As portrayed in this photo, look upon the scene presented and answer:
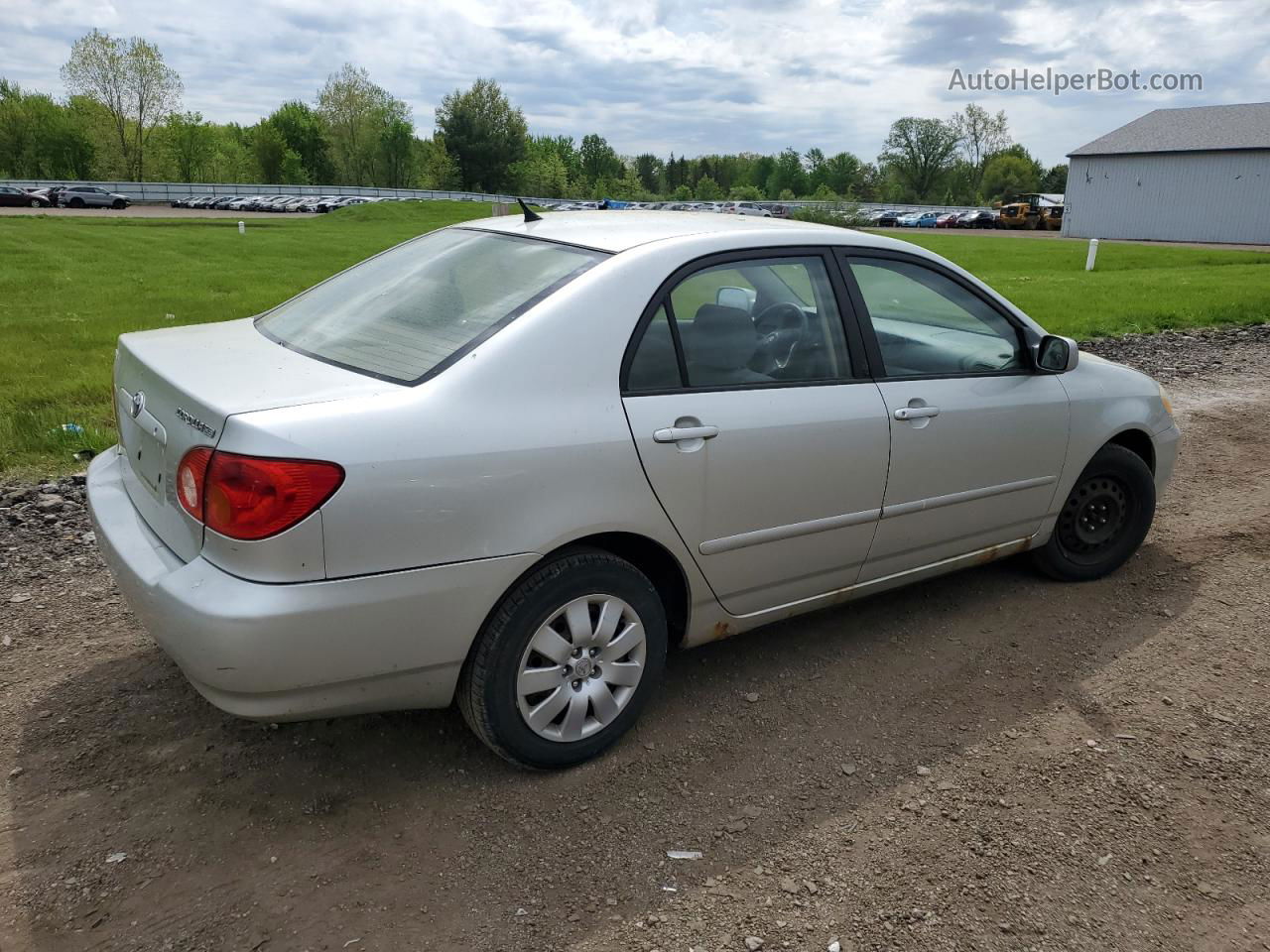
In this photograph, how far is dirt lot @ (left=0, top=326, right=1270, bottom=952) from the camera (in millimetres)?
2541

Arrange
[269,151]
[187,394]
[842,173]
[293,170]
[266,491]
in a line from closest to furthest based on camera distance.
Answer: [266,491], [187,394], [293,170], [269,151], [842,173]

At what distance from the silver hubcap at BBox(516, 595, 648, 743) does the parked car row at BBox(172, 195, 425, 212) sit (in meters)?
53.8

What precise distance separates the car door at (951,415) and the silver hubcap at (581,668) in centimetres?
115

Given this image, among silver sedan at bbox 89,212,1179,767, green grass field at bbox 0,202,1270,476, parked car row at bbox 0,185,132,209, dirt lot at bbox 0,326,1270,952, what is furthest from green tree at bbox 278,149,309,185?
silver sedan at bbox 89,212,1179,767

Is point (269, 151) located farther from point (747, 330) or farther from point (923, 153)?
point (747, 330)

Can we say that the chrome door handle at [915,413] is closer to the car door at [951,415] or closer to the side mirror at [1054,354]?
the car door at [951,415]

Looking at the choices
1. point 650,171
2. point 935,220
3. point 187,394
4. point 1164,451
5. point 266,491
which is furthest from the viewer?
point 650,171

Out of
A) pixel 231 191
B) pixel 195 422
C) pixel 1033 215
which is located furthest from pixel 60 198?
pixel 195 422

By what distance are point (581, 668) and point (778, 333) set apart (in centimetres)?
138

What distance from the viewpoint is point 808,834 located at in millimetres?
2896

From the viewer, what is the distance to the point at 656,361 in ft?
10.3

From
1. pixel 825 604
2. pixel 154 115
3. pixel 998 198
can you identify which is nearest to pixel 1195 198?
pixel 998 198

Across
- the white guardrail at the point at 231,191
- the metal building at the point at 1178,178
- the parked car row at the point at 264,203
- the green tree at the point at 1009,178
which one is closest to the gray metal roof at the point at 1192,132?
the metal building at the point at 1178,178

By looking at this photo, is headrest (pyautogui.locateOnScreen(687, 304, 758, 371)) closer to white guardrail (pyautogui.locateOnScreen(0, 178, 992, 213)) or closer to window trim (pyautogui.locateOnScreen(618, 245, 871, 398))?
window trim (pyautogui.locateOnScreen(618, 245, 871, 398))
